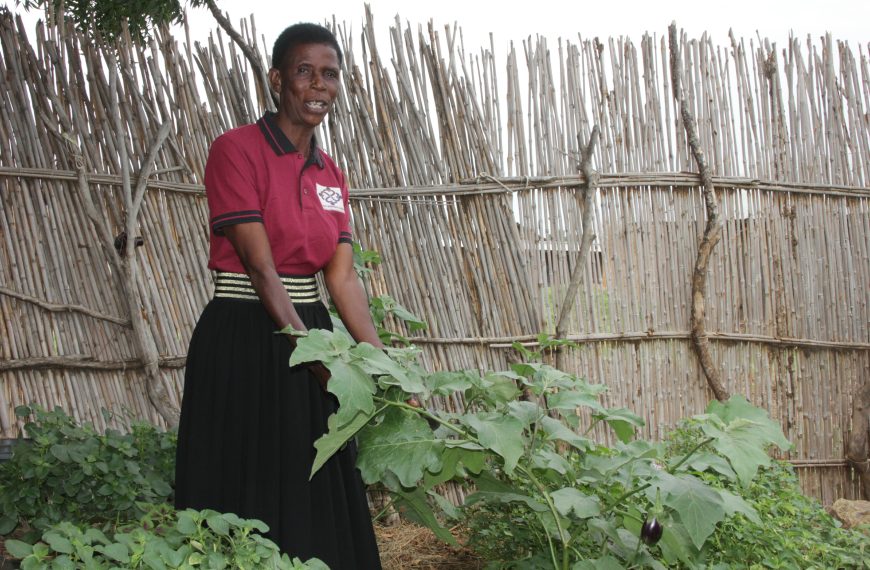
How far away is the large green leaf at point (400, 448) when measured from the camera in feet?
6.37

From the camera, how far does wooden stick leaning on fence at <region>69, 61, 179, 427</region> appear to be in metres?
3.66

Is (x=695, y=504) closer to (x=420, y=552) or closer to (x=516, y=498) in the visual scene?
(x=516, y=498)

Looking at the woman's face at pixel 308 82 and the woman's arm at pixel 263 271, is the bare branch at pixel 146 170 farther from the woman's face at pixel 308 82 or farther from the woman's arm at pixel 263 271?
the woman's arm at pixel 263 271

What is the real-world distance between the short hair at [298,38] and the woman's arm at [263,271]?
1.58 ft

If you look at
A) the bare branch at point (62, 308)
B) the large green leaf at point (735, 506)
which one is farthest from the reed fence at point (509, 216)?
the large green leaf at point (735, 506)

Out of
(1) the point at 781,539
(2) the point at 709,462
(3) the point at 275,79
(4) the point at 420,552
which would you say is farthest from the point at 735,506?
(4) the point at 420,552

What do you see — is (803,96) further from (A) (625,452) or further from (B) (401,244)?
(A) (625,452)

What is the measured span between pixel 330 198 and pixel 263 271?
1.17ft

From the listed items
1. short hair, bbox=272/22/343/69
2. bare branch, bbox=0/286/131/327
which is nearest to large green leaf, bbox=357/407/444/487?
short hair, bbox=272/22/343/69

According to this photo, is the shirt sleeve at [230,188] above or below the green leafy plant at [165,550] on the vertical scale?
above

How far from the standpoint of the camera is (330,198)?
2.37m

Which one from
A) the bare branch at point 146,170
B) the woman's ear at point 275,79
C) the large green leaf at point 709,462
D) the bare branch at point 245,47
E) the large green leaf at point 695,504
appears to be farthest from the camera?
the bare branch at point 245,47

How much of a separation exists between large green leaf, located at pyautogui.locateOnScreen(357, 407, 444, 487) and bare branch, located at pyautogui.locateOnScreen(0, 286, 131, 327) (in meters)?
2.08

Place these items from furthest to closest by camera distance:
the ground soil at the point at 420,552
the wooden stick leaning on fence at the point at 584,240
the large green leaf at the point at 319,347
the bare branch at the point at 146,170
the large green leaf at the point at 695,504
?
the wooden stick leaning on fence at the point at 584,240 < the bare branch at the point at 146,170 < the ground soil at the point at 420,552 < the large green leaf at the point at 695,504 < the large green leaf at the point at 319,347
